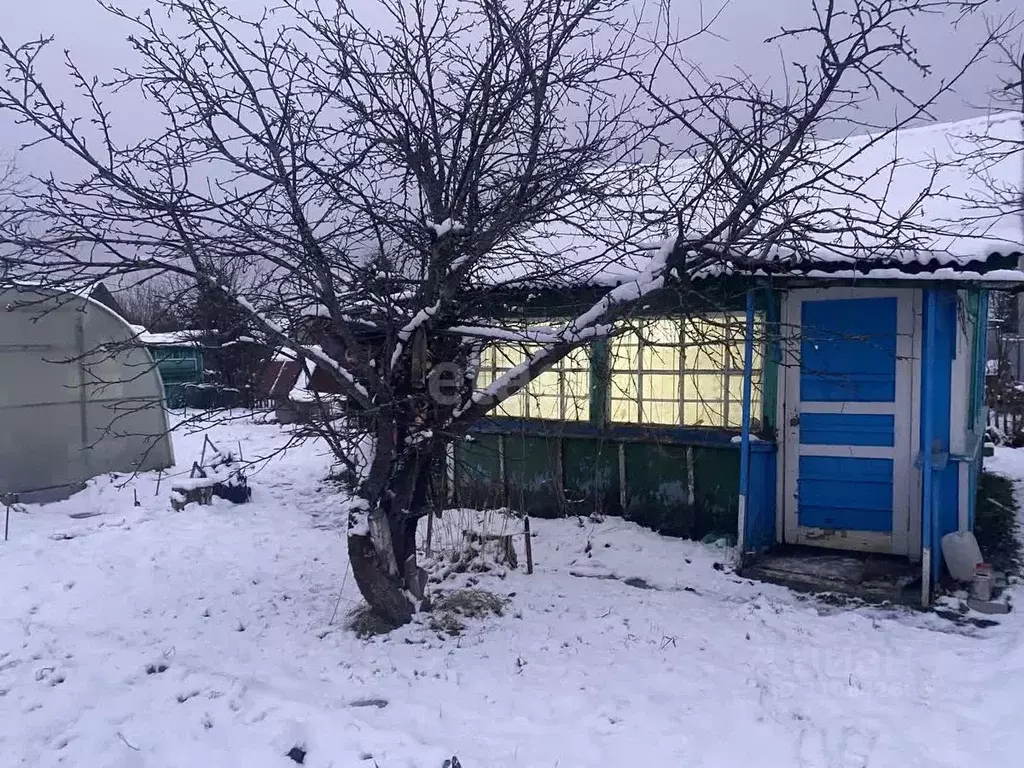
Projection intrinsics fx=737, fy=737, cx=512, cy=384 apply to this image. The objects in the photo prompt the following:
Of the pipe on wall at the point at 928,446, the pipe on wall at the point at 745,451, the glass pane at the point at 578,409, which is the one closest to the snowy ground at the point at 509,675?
the pipe on wall at the point at 745,451

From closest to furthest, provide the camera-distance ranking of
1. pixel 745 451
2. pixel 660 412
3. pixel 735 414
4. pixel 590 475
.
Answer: pixel 745 451 → pixel 735 414 → pixel 660 412 → pixel 590 475

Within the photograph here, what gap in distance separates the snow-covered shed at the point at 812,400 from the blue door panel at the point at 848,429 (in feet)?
0.04

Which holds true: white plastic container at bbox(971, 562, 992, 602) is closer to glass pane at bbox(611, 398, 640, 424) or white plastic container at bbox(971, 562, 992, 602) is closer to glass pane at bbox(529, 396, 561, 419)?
glass pane at bbox(611, 398, 640, 424)

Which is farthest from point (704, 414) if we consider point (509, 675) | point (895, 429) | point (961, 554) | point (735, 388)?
point (509, 675)

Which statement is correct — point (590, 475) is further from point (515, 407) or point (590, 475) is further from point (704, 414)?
point (704, 414)

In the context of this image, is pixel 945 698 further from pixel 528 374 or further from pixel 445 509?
pixel 445 509

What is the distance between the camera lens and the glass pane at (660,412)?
7.10 m

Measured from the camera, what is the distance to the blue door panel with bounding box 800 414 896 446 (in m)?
6.02

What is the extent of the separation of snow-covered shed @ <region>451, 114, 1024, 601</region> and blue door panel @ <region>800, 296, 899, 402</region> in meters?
0.01

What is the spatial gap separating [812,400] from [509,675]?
364cm

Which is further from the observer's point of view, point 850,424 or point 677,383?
point 677,383

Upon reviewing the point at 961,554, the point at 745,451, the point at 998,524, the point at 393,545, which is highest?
the point at 745,451

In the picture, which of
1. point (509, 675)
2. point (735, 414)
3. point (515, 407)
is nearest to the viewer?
point (509, 675)

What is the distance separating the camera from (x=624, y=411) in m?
7.44
